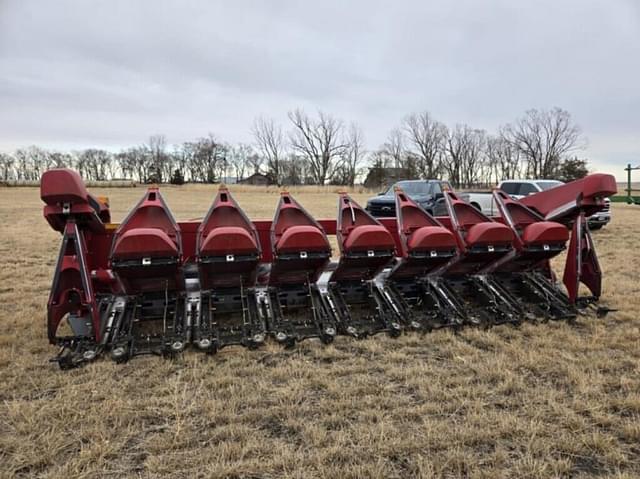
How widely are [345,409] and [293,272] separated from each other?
1.90 meters

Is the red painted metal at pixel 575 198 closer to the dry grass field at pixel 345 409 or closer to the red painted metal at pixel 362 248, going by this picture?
the dry grass field at pixel 345 409

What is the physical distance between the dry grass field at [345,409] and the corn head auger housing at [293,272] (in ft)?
0.96

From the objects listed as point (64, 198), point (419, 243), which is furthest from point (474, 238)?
point (64, 198)

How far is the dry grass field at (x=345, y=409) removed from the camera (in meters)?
2.39

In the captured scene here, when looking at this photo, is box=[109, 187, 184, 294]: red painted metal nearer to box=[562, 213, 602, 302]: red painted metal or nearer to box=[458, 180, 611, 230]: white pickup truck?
box=[562, 213, 602, 302]: red painted metal

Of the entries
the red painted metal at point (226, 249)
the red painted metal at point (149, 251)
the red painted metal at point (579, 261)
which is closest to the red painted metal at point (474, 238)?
the red painted metal at point (579, 261)

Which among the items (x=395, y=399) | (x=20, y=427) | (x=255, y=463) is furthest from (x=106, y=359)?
(x=395, y=399)

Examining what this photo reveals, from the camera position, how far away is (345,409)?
2957 mm

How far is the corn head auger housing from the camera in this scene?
3930 millimetres

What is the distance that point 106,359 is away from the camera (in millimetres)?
3732

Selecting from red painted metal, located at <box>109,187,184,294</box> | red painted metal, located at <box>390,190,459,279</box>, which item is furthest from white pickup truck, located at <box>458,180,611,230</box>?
red painted metal, located at <box>109,187,184,294</box>

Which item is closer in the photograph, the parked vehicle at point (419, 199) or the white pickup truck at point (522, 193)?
the white pickup truck at point (522, 193)

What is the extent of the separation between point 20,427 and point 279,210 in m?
2.96

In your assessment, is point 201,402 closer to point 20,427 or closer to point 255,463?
point 255,463
